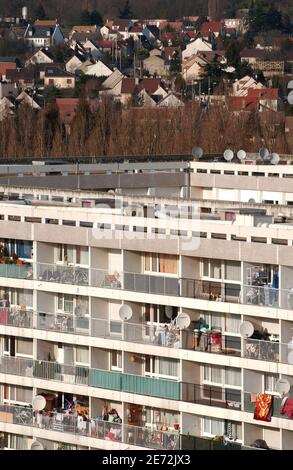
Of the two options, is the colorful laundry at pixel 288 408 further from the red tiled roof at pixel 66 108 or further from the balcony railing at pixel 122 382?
the red tiled roof at pixel 66 108

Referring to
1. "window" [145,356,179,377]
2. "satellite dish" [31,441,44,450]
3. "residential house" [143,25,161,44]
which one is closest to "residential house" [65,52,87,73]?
"residential house" [143,25,161,44]

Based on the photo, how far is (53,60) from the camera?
5369 inches

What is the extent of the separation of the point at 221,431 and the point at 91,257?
2.66 meters

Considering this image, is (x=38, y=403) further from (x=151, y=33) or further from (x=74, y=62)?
(x=151, y=33)

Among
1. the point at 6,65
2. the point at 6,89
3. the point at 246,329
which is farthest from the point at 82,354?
the point at 6,65

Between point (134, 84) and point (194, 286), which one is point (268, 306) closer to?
point (194, 286)

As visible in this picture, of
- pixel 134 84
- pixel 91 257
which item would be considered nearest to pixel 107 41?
pixel 134 84

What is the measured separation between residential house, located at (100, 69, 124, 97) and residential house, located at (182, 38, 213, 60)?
50.2 feet

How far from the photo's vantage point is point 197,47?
13775cm

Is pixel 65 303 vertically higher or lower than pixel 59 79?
higher

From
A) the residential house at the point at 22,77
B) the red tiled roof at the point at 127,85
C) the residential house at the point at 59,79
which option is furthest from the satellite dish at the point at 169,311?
the residential house at the point at 59,79

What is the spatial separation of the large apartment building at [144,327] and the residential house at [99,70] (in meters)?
98.8

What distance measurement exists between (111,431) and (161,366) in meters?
0.86

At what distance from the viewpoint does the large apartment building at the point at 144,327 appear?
23.3m
